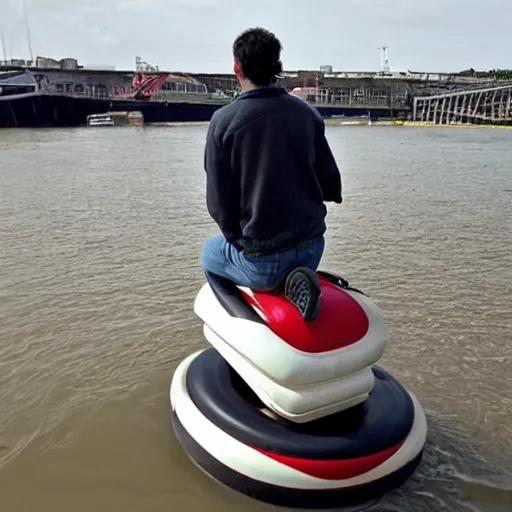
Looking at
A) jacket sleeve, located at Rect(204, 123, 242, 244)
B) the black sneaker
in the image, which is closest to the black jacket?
jacket sleeve, located at Rect(204, 123, 242, 244)

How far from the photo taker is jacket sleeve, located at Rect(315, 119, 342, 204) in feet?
9.71

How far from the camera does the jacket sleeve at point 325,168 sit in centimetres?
296

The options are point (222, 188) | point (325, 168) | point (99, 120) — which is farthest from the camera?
point (99, 120)

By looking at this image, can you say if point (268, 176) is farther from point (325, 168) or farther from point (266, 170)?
point (325, 168)

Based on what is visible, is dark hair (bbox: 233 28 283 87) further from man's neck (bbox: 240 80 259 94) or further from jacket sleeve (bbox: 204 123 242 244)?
jacket sleeve (bbox: 204 123 242 244)

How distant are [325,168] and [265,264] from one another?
1.85 feet

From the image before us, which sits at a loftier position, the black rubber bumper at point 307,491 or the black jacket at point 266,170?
the black jacket at point 266,170

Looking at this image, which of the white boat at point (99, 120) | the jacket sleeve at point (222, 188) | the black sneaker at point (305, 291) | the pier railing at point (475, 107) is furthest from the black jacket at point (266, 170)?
the white boat at point (99, 120)

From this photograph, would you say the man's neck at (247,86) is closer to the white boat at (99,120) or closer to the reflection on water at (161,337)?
the reflection on water at (161,337)

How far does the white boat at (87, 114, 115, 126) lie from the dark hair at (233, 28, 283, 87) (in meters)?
59.3

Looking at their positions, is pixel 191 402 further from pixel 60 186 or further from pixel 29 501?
pixel 60 186

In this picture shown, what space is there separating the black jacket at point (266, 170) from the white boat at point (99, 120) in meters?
59.3

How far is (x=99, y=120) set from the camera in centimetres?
5991

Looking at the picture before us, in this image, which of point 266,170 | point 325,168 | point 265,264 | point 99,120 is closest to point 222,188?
point 266,170
